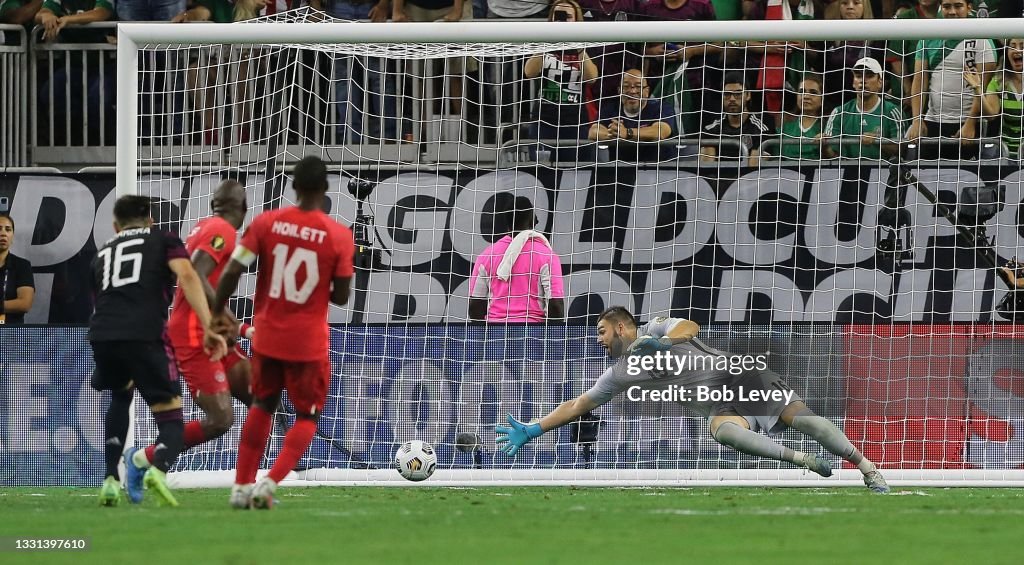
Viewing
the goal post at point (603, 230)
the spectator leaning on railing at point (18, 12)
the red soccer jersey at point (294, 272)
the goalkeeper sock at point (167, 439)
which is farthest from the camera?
the spectator leaning on railing at point (18, 12)

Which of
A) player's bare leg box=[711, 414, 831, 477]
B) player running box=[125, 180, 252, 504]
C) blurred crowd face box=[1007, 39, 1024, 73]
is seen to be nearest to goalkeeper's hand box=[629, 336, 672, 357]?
player's bare leg box=[711, 414, 831, 477]

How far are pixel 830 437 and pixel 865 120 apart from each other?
2975 millimetres

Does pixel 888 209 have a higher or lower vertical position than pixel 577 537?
higher

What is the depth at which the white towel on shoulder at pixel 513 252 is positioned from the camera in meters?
12.0

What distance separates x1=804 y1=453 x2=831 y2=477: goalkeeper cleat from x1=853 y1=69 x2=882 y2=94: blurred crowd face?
11.1 ft

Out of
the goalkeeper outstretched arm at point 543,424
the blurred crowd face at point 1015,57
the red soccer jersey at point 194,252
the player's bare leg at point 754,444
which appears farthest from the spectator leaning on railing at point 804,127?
the red soccer jersey at point 194,252

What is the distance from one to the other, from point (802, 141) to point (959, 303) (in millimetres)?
1787

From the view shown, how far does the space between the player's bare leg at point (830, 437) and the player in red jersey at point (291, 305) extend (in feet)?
14.5

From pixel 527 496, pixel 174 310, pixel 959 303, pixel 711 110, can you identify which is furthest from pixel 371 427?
pixel 959 303

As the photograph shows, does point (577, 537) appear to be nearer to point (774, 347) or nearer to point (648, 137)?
point (774, 347)

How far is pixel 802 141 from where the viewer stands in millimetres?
12406

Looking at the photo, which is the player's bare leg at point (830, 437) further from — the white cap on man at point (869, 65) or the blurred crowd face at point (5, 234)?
the blurred crowd face at point (5, 234)

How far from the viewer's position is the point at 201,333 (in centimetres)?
877

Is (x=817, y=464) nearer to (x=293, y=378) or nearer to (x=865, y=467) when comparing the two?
(x=865, y=467)
